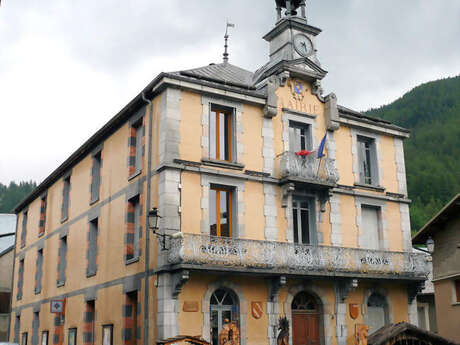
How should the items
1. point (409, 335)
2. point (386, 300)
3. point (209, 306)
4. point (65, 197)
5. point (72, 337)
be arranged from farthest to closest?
1. point (65, 197)
2. point (72, 337)
3. point (386, 300)
4. point (209, 306)
5. point (409, 335)

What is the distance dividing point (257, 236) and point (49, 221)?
45.2ft

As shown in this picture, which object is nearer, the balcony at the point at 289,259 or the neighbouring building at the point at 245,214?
the balcony at the point at 289,259

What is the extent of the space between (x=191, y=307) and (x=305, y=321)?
4.34 metres

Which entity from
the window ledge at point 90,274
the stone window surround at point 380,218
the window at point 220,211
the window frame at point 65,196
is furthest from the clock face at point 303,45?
the window frame at point 65,196

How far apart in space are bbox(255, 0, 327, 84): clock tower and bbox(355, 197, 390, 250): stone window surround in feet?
15.5

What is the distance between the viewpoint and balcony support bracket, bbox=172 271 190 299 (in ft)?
52.6

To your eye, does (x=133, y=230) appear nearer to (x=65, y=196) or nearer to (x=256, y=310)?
(x=256, y=310)

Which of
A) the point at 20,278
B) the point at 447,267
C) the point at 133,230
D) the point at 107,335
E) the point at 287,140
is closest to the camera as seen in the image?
the point at 447,267

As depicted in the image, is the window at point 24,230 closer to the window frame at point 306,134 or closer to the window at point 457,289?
the window frame at point 306,134

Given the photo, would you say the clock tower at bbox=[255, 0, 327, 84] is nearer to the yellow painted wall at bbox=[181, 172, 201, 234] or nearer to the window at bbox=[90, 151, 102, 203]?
the yellow painted wall at bbox=[181, 172, 201, 234]

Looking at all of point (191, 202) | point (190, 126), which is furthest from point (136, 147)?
point (191, 202)

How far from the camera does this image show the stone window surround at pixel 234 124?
18.7 meters

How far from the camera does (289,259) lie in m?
18.0

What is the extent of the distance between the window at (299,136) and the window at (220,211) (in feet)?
11.4
